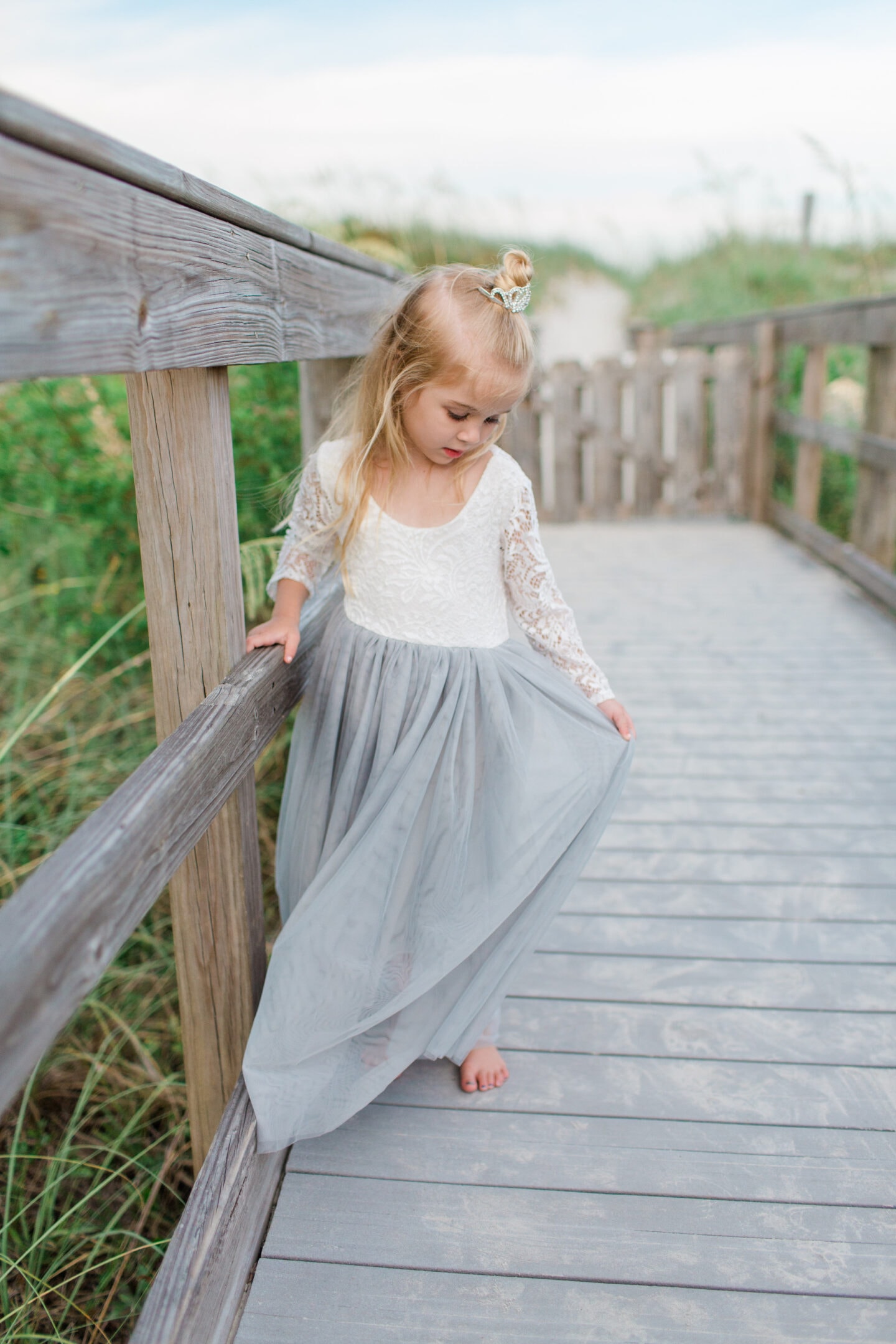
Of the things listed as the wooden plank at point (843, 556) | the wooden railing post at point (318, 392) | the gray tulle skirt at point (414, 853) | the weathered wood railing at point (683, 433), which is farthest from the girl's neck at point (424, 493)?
the weathered wood railing at point (683, 433)

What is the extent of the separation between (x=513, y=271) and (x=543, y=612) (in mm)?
608

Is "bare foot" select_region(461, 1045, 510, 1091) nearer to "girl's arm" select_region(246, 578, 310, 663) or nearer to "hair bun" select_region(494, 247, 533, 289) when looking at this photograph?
"girl's arm" select_region(246, 578, 310, 663)

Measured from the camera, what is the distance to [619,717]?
1.89m

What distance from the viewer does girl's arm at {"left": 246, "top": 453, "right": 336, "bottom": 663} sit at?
6.09ft

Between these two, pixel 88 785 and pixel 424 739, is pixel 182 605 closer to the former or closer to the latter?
pixel 424 739

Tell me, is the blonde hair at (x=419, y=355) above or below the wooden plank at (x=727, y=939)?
above

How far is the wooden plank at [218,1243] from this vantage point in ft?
3.98

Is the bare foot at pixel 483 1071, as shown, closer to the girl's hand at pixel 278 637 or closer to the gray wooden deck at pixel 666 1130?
the gray wooden deck at pixel 666 1130

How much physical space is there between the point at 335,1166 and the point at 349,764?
0.66 metres

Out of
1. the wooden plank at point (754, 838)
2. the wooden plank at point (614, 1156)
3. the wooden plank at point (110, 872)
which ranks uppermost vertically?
the wooden plank at point (110, 872)

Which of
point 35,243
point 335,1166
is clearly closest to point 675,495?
point 335,1166

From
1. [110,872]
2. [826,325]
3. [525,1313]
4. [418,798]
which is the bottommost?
[525,1313]

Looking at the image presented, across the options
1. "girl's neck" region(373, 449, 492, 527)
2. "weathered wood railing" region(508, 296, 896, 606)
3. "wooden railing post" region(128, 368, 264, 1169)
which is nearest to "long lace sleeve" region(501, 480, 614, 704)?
"girl's neck" region(373, 449, 492, 527)

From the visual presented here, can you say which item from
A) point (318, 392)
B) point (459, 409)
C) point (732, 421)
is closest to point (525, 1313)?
point (459, 409)
